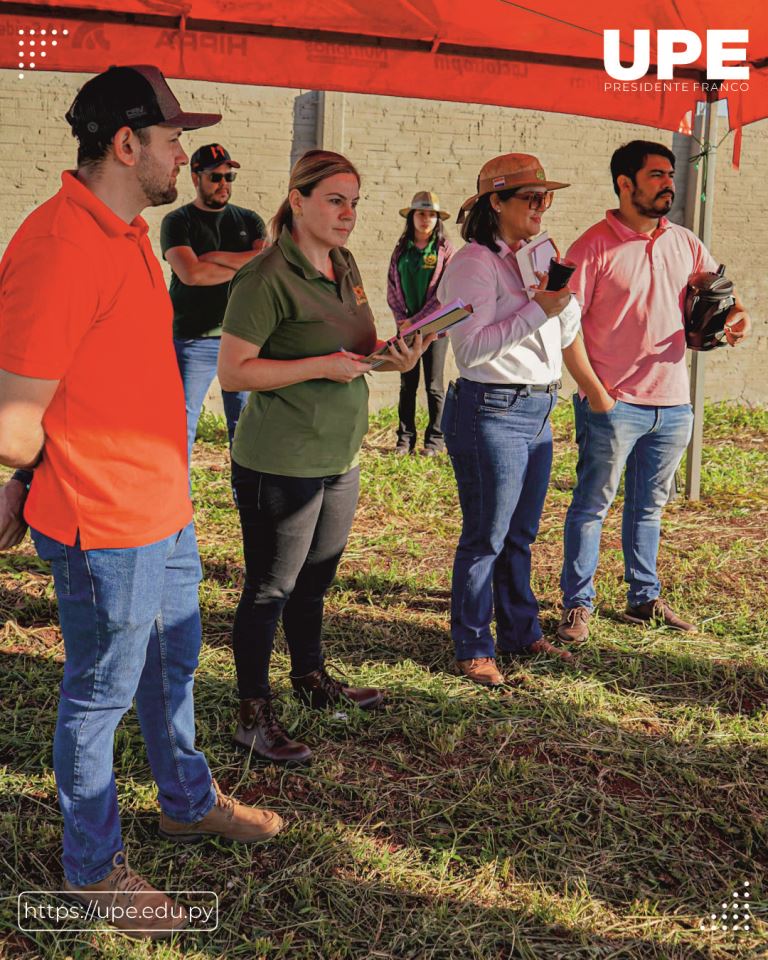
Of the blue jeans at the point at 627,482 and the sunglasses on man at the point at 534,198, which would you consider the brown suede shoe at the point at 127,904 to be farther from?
the sunglasses on man at the point at 534,198

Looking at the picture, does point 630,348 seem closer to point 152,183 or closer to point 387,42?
point 387,42

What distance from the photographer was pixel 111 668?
232 centimetres

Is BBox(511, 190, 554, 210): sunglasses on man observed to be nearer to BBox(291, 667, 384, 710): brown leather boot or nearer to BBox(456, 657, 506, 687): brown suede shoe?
BBox(456, 657, 506, 687): brown suede shoe

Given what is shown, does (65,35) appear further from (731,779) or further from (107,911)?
(731,779)

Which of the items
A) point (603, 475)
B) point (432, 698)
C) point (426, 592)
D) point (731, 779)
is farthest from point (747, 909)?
point (426, 592)

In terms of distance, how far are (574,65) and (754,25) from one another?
850 millimetres

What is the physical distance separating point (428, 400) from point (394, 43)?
3.91 m

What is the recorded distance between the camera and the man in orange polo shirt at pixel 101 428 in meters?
2.03

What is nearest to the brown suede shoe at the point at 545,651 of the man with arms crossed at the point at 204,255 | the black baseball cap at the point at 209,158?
the man with arms crossed at the point at 204,255

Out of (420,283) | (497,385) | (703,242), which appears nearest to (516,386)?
A: (497,385)

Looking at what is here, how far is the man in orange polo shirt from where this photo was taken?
2.03 metres

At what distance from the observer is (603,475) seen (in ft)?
14.4

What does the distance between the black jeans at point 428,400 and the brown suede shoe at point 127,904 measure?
18.7 ft

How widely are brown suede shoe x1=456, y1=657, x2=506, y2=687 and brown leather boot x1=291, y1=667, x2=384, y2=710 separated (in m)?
0.43
